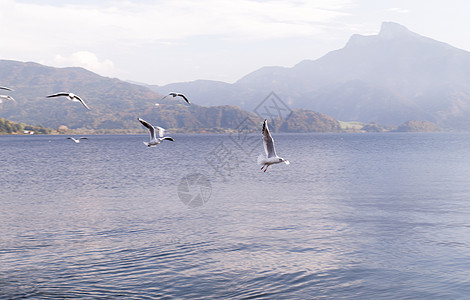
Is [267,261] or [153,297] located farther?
[267,261]

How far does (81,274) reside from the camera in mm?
24203

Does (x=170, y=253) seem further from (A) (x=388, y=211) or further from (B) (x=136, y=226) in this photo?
(A) (x=388, y=211)

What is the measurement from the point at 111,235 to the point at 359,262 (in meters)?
16.3

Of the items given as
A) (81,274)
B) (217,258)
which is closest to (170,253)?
(217,258)

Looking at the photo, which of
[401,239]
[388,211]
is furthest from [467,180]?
[401,239]

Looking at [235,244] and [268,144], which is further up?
[268,144]

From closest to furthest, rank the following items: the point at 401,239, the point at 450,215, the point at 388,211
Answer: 1. the point at 401,239
2. the point at 450,215
3. the point at 388,211

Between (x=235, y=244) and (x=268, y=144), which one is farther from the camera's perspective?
(x=235, y=244)

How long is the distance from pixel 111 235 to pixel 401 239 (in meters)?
19.4

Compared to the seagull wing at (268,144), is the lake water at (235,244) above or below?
below

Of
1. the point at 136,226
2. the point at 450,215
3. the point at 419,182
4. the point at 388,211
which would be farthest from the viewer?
the point at 419,182

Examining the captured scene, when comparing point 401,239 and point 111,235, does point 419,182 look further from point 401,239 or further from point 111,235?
point 111,235

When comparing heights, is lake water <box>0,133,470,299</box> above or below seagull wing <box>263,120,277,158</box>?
below

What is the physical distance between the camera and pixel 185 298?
69.8 ft
